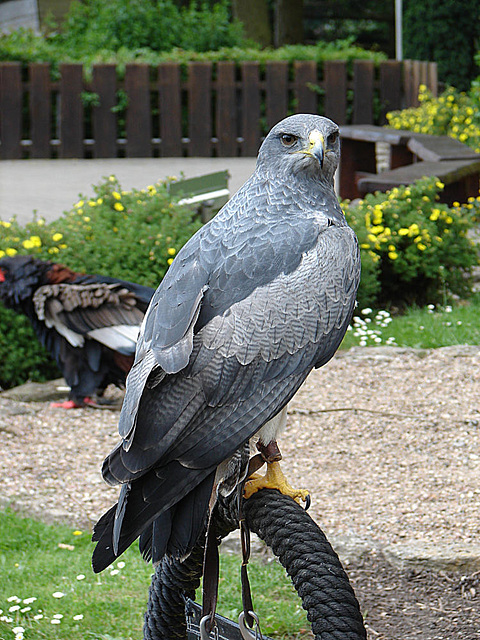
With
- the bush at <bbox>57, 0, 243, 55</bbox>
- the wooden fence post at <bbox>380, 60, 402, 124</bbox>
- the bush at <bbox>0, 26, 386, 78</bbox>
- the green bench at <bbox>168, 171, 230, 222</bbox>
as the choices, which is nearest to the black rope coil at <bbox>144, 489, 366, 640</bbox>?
the green bench at <bbox>168, 171, 230, 222</bbox>

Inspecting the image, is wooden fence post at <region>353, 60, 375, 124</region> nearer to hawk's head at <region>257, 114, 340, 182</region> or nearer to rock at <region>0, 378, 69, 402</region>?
rock at <region>0, 378, 69, 402</region>

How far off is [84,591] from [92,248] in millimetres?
3199

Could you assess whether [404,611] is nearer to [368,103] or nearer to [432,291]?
[432,291]

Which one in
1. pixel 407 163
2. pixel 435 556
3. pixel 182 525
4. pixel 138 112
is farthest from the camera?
pixel 138 112

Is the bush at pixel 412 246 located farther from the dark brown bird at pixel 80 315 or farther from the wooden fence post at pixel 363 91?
the wooden fence post at pixel 363 91

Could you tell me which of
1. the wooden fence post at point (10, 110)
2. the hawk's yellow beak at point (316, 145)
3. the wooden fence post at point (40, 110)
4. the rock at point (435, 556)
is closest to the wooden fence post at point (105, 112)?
the wooden fence post at point (40, 110)

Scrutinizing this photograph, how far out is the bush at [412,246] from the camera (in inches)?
267

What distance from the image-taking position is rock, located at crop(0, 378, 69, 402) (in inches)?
228

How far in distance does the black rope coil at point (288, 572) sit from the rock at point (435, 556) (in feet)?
5.20

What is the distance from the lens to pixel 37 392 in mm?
5867

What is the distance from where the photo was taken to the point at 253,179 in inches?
95.0

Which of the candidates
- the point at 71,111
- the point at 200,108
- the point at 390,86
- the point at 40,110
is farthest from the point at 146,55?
the point at 390,86

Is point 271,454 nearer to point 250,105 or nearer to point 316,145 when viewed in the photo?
point 316,145

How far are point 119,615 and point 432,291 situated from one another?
4.52 metres
